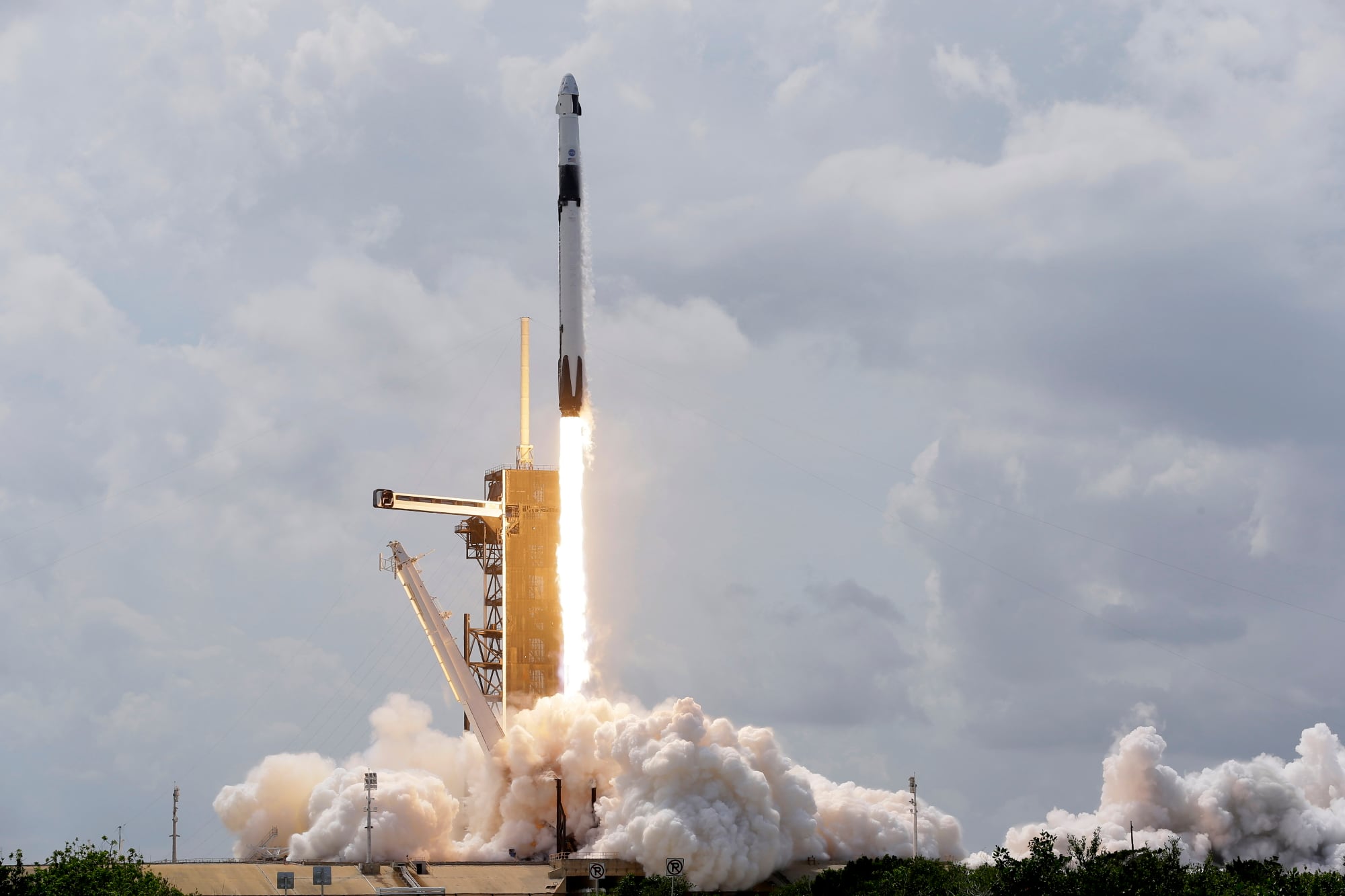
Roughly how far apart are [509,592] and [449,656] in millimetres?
5271

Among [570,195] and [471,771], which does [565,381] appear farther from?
[471,771]

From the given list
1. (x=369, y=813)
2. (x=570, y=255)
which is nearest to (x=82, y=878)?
(x=369, y=813)

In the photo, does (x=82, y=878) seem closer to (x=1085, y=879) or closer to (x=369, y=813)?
(x=369, y=813)

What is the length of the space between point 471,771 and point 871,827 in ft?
78.4

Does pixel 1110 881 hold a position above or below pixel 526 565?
below

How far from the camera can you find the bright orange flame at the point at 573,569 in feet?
334

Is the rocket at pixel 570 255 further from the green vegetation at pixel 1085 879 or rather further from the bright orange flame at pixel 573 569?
the green vegetation at pixel 1085 879

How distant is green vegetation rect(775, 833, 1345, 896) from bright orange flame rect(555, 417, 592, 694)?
19.0m

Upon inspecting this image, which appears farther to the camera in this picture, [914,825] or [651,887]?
[914,825]

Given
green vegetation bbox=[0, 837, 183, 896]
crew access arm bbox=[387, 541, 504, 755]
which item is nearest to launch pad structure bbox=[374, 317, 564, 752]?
crew access arm bbox=[387, 541, 504, 755]

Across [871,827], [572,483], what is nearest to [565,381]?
[572,483]

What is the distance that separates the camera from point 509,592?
111312 mm

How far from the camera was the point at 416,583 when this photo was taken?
4441 inches

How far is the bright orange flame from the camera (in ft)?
334
